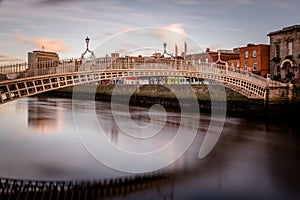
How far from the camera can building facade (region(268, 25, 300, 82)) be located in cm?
2422

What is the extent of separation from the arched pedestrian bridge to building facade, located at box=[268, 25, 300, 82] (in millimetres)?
3673

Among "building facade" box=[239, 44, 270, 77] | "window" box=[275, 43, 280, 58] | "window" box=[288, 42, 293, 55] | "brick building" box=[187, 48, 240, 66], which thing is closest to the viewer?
"window" box=[288, 42, 293, 55]

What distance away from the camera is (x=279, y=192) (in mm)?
7297

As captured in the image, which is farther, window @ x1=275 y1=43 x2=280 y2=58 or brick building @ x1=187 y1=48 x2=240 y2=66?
brick building @ x1=187 y1=48 x2=240 y2=66

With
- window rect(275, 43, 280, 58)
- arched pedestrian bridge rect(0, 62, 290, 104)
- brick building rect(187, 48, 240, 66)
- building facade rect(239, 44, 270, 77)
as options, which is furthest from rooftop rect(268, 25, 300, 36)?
brick building rect(187, 48, 240, 66)

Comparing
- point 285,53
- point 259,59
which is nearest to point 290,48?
point 285,53

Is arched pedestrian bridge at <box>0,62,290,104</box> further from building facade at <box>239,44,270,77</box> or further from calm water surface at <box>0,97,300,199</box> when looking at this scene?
building facade at <box>239,44,270,77</box>

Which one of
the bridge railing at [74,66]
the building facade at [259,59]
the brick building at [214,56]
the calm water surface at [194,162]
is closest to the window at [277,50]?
the building facade at [259,59]

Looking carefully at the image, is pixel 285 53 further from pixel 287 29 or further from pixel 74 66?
pixel 74 66

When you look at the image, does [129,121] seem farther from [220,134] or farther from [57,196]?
[57,196]

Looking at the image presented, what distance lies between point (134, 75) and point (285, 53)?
48.1 feet

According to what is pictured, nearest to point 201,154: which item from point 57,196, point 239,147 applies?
point 239,147

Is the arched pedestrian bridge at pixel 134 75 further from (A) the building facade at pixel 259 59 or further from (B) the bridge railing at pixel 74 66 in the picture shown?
(A) the building facade at pixel 259 59

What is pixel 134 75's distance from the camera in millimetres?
15281
